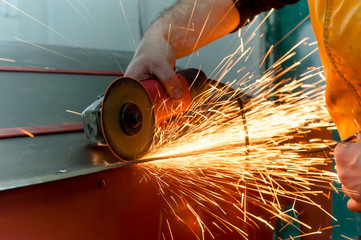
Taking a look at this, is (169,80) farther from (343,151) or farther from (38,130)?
(343,151)

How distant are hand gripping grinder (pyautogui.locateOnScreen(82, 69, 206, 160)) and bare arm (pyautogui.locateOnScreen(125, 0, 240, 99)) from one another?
0.11m

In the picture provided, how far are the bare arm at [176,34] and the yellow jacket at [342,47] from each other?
568mm

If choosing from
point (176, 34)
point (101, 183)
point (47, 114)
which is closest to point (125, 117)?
point (101, 183)

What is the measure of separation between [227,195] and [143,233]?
436mm

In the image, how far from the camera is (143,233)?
0.99 meters

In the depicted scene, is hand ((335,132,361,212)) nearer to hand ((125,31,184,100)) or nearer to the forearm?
hand ((125,31,184,100))

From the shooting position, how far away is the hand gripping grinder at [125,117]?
3.02ft

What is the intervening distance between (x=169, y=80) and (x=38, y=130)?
21.1 inches

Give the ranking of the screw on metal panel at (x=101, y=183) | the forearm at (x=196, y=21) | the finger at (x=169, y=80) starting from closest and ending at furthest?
the screw on metal panel at (x=101, y=183)
the finger at (x=169, y=80)
the forearm at (x=196, y=21)

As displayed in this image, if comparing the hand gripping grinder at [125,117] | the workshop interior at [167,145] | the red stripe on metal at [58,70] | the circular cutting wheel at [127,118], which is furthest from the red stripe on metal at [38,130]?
the red stripe on metal at [58,70]

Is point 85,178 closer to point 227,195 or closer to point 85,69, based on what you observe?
point 227,195

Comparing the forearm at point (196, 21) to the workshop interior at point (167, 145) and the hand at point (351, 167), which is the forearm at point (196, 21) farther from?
the hand at point (351, 167)

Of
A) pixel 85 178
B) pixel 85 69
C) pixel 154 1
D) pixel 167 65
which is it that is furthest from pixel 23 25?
pixel 85 178

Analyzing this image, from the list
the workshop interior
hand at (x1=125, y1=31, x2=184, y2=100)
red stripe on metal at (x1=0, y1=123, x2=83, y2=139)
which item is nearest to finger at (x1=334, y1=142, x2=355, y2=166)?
the workshop interior
